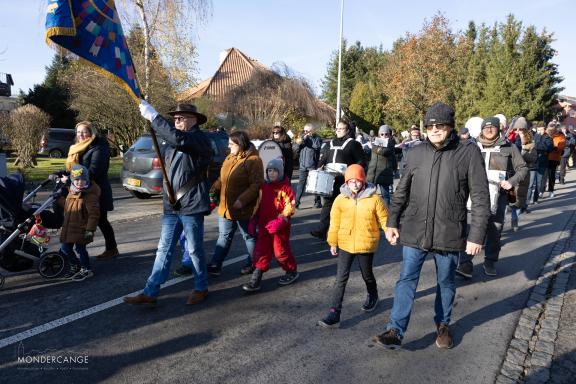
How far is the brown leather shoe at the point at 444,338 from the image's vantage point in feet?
11.3

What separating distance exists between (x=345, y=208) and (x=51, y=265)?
11.3 ft

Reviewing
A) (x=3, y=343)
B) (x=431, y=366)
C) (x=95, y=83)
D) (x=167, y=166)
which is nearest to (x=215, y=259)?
(x=167, y=166)

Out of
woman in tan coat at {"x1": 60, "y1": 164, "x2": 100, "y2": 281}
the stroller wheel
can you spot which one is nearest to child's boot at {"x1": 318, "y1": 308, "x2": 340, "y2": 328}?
woman in tan coat at {"x1": 60, "y1": 164, "x2": 100, "y2": 281}

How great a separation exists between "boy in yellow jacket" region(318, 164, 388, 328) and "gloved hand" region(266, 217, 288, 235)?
0.86m

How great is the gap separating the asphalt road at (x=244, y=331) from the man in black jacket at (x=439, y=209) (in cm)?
32

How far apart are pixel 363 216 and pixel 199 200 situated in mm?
1551

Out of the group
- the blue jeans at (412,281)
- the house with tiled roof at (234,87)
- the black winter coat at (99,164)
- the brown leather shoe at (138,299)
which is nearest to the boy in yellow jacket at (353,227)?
the blue jeans at (412,281)

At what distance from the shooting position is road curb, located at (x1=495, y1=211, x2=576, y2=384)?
315 centimetres

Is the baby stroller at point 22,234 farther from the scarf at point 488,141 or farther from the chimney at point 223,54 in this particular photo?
the chimney at point 223,54

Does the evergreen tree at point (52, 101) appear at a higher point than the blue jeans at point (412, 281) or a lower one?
higher

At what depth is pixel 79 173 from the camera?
4.86 meters

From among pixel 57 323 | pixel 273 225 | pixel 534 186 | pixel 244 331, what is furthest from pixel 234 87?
pixel 244 331

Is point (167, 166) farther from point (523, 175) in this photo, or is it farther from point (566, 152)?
point (566, 152)

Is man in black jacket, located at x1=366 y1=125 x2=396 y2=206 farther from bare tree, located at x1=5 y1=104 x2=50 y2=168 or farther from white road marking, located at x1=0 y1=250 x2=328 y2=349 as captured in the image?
bare tree, located at x1=5 y1=104 x2=50 y2=168
